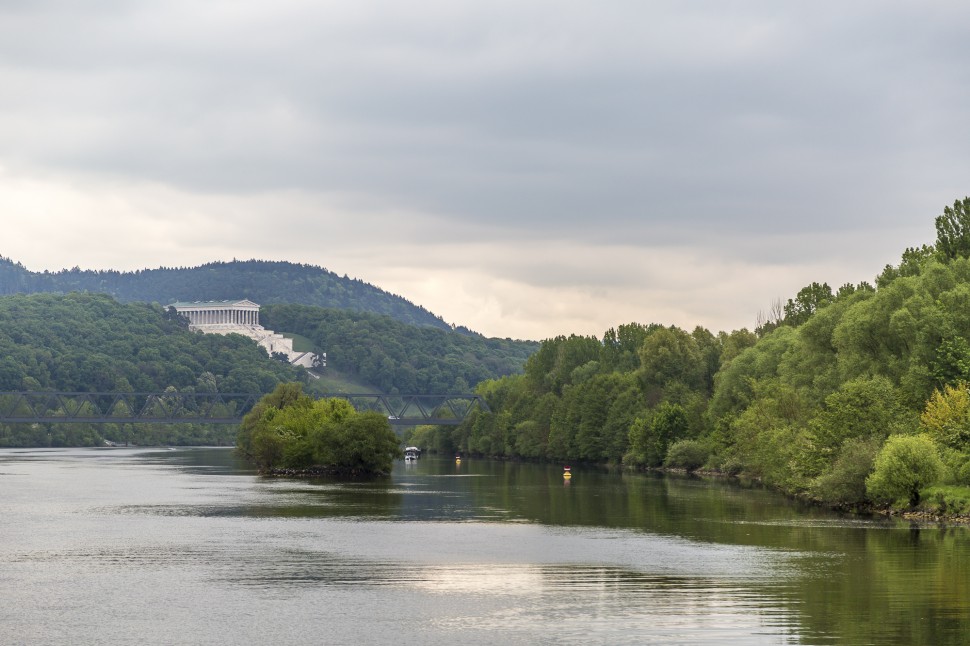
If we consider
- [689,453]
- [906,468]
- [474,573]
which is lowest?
[474,573]

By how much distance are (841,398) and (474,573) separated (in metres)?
47.5

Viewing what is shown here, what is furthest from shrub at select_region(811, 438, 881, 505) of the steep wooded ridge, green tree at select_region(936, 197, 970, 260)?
green tree at select_region(936, 197, 970, 260)

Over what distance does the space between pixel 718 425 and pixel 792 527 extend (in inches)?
2586

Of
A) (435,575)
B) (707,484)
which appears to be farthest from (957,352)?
(435,575)

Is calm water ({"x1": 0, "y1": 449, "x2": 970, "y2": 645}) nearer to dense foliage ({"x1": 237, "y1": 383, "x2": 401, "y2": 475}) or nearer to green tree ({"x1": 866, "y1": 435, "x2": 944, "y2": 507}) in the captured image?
green tree ({"x1": 866, "y1": 435, "x2": 944, "y2": 507})

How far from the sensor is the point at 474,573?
6159 centimetres

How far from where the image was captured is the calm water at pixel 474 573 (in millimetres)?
46625

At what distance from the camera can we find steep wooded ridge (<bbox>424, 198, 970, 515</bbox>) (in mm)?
88500

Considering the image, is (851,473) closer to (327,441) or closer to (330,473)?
(327,441)

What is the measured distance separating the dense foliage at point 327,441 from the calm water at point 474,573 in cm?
4172

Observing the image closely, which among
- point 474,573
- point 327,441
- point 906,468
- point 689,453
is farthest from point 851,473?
point 327,441

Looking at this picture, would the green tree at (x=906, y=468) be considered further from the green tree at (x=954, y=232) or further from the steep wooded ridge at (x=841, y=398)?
the green tree at (x=954, y=232)

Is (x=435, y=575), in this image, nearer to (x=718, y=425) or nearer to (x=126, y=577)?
(x=126, y=577)

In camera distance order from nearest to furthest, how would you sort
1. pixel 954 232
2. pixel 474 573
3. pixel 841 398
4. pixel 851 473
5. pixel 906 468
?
pixel 474 573 < pixel 906 468 < pixel 851 473 < pixel 841 398 < pixel 954 232
